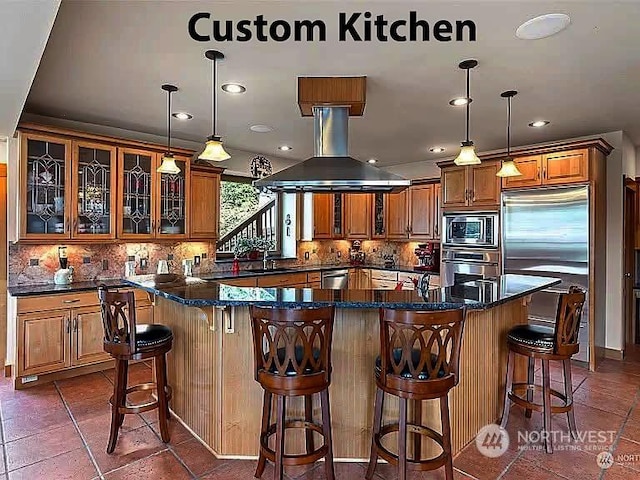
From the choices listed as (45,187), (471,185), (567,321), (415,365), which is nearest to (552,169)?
(471,185)

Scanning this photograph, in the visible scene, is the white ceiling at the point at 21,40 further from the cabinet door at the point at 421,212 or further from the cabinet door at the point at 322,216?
the cabinet door at the point at 421,212

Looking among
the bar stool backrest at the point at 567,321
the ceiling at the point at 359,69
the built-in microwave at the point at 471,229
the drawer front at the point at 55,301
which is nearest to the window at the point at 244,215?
the ceiling at the point at 359,69

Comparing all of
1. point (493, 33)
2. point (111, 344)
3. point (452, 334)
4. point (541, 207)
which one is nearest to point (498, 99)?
point (493, 33)

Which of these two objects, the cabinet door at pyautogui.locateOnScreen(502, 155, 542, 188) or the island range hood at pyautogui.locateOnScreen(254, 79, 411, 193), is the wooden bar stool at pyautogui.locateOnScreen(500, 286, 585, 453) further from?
the cabinet door at pyautogui.locateOnScreen(502, 155, 542, 188)

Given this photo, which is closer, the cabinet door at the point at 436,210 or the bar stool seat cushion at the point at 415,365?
the bar stool seat cushion at the point at 415,365

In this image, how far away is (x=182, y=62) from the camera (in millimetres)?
2941

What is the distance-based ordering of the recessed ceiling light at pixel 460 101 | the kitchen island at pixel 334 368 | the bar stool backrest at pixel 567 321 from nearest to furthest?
1. the kitchen island at pixel 334 368
2. the bar stool backrest at pixel 567 321
3. the recessed ceiling light at pixel 460 101

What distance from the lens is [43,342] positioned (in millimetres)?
3809

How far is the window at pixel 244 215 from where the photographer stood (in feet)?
19.9

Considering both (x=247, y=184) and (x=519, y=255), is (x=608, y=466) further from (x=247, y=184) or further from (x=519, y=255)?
(x=247, y=184)

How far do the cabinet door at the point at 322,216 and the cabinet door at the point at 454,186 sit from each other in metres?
1.97

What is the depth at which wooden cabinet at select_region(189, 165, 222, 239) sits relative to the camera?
5.18 m

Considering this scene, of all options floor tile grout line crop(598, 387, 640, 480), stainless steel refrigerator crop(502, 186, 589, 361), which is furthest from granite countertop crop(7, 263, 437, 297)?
floor tile grout line crop(598, 387, 640, 480)

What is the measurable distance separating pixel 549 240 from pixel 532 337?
222 centimetres
